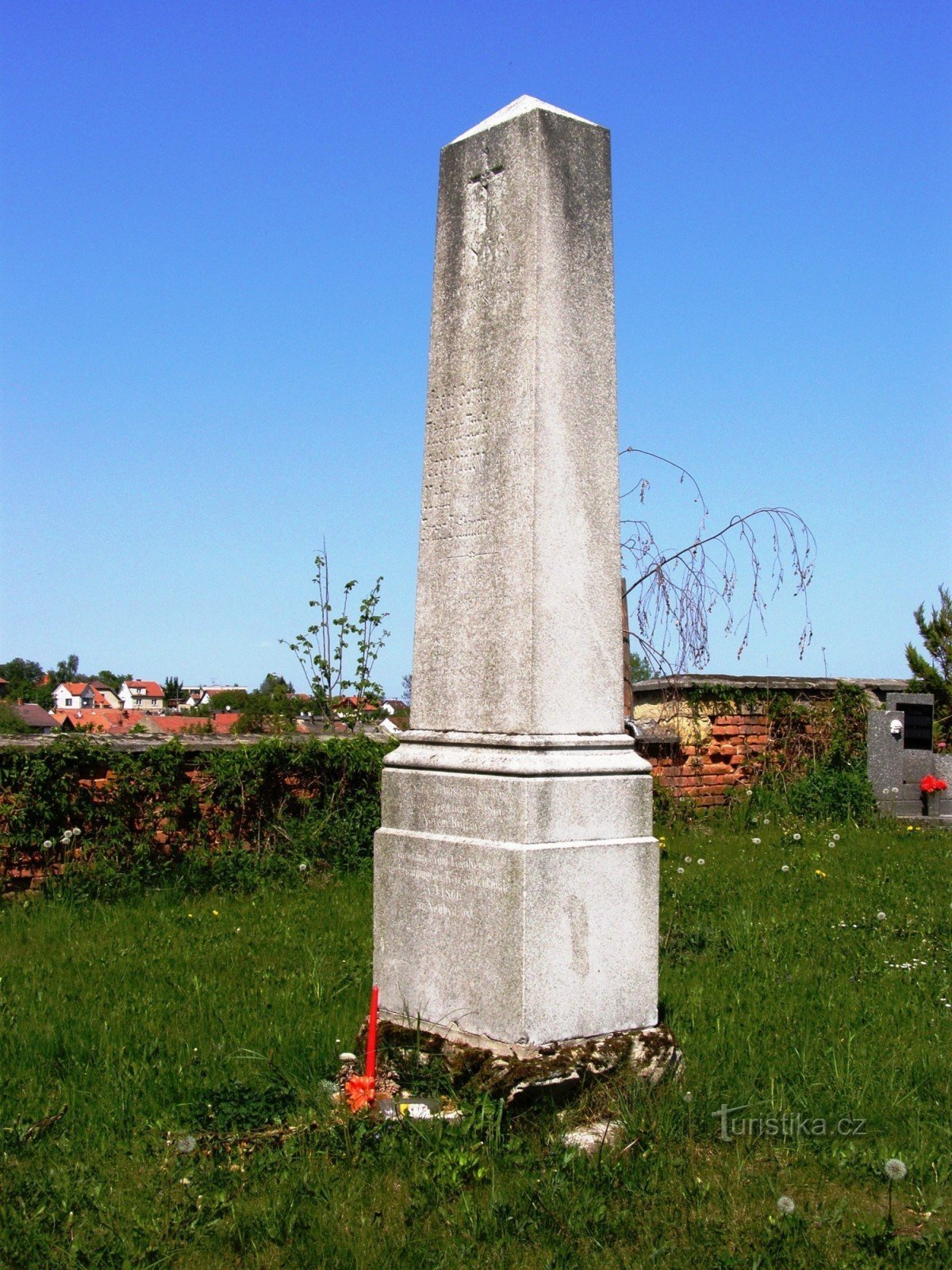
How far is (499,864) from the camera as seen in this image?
12.1 feet

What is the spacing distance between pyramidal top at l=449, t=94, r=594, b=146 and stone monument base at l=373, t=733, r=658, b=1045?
2.09 meters

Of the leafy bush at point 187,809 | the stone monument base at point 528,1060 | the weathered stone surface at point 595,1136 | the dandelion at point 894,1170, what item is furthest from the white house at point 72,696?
the dandelion at point 894,1170

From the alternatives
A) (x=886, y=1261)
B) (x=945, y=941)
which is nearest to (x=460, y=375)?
(x=886, y=1261)

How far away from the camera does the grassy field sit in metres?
2.98

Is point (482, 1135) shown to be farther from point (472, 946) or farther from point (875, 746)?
point (875, 746)

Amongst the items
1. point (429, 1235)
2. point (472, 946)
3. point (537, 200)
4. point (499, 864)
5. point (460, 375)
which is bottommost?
point (429, 1235)

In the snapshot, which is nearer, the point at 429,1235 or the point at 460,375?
the point at 429,1235

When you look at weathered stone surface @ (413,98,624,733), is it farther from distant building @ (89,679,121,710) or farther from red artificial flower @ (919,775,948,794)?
distant building @ (89,679,121,710)

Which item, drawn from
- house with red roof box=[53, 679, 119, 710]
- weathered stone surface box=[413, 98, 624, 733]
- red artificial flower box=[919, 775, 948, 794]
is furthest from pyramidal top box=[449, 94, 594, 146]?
house with red roof box=[53, 679, 119, 710]

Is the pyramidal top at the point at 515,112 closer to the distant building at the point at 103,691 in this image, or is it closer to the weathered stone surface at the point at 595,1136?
the weathered stone surface at the point at 595,1136

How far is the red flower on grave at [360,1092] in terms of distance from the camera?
362 cm

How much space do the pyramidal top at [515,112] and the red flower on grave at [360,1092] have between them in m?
3.16

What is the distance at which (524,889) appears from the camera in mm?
3629

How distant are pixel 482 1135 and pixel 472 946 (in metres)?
0.56
